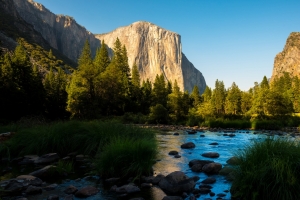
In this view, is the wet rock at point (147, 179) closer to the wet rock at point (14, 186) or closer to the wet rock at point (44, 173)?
the wet rock at point (44, 173)

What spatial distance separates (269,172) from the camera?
4969 millimetres

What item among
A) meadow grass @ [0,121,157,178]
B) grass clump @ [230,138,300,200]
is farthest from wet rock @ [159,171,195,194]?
meadow grass @ [0,121,157,178]

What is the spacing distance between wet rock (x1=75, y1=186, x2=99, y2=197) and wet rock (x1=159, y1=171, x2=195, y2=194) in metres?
1.70

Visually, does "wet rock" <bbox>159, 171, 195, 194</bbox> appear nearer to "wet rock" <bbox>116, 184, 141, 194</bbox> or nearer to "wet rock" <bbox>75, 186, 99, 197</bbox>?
"wet rock" <bbox>116, 184, 141, 194</bbox>

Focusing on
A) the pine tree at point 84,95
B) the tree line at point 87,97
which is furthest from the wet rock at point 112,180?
the pine tree at point 84,95

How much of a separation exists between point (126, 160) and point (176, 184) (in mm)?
1697

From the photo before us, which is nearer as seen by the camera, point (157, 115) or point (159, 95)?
point (157, 115)

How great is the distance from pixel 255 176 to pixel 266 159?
0.48 meters

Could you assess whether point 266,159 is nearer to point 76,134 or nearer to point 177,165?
point 177,165

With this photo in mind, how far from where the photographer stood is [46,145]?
10.5 metres

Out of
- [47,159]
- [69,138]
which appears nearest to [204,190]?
[47,159]

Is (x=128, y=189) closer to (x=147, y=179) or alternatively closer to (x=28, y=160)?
(x=147, y=179)

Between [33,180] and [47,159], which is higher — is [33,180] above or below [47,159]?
below

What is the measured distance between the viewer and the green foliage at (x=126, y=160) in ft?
23.9
